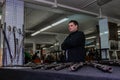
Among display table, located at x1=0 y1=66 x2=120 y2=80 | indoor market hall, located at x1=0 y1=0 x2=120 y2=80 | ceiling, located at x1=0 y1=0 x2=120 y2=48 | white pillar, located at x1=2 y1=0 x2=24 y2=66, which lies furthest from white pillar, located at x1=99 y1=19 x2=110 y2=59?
display table, located at x1=0 y1=66 x2=120 y2=80

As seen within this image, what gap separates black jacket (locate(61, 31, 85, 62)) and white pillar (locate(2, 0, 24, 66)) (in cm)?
310

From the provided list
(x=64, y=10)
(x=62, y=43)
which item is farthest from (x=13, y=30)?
(x=62, y=43)

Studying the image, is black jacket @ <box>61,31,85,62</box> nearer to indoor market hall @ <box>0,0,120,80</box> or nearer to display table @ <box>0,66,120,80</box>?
indoor market hall @ <box>0,0,120,80</box>

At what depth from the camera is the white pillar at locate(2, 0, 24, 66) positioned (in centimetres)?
497

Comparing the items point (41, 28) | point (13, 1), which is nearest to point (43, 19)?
point (41, 28)

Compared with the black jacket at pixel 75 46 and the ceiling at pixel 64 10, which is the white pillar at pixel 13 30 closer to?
the ceiling at pixel 64 10

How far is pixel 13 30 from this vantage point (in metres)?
5.16

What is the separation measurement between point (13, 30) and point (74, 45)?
139 inches

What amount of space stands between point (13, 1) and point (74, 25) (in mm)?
3652

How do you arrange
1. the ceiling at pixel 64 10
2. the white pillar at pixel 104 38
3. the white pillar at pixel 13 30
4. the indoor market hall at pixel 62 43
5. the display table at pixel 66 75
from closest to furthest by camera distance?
the display table at pixel 66 75 < the indoor market hall at pixel 62 43 < the white pillar at pixel 13 30 < the ceiling at pixel 64 10 < the white pillar at pixel 104 38

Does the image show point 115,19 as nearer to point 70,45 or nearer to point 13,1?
point 13,1

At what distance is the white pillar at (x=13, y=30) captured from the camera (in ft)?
16.3

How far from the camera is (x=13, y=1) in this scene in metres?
5.38

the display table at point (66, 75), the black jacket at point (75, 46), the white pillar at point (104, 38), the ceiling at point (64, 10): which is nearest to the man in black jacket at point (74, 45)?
the black jacket at point (75, 46)
